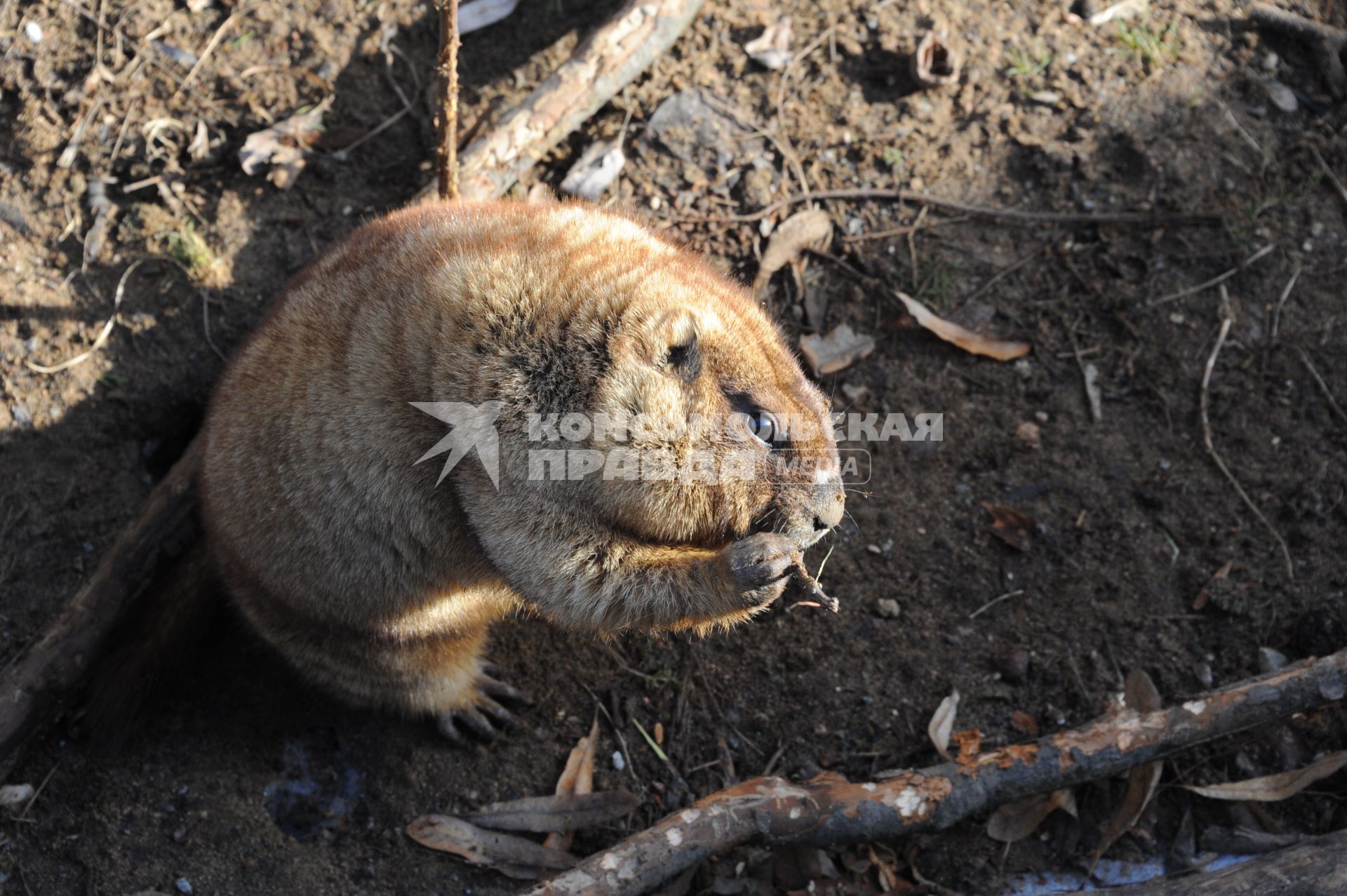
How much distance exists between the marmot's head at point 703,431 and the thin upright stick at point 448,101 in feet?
6.00

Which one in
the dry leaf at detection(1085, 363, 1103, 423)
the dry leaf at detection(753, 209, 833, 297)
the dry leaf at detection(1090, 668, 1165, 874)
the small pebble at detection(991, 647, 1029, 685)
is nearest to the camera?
the dry leaf at detection(1090, 668, 1165, 874)

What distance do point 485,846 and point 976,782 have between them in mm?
2281

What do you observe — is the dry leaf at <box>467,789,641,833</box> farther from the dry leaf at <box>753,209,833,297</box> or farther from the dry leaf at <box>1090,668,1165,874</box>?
the dry leaf at <box>753,209,833,297</box>

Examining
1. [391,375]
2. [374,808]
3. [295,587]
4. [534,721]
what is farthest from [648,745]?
[391,375]

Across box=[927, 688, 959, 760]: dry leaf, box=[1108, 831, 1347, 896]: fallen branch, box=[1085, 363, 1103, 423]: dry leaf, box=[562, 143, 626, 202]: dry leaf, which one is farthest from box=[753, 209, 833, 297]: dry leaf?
box=[1108, 831, 1347, 896]: fallen branch

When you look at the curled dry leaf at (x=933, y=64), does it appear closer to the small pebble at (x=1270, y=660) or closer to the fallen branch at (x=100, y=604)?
the small pebble at (x=1270, y=660)

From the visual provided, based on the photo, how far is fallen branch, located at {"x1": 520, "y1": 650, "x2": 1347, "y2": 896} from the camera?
4051 mm

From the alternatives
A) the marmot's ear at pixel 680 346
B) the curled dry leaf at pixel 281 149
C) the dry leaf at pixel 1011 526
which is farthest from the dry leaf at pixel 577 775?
the curled dry leaf at pixel 281 149

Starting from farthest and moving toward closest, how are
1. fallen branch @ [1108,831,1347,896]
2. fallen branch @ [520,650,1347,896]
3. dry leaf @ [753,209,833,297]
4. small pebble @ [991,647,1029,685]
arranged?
dry leaf @ [753,209,833,297] < small pebble @ [991,647,1029,685] < fallen branch @ [520,650,1347,896] < fallen branch @ [1108,831,1347,896]

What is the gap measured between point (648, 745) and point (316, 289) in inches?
106

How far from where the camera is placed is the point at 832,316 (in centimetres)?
586

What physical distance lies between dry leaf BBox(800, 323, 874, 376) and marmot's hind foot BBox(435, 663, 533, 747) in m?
2.43

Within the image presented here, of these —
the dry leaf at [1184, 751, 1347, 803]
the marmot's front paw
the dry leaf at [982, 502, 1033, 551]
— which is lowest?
the dry leaf at [1184, 751, 1347, 803]

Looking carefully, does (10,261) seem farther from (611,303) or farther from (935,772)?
(935,772)
